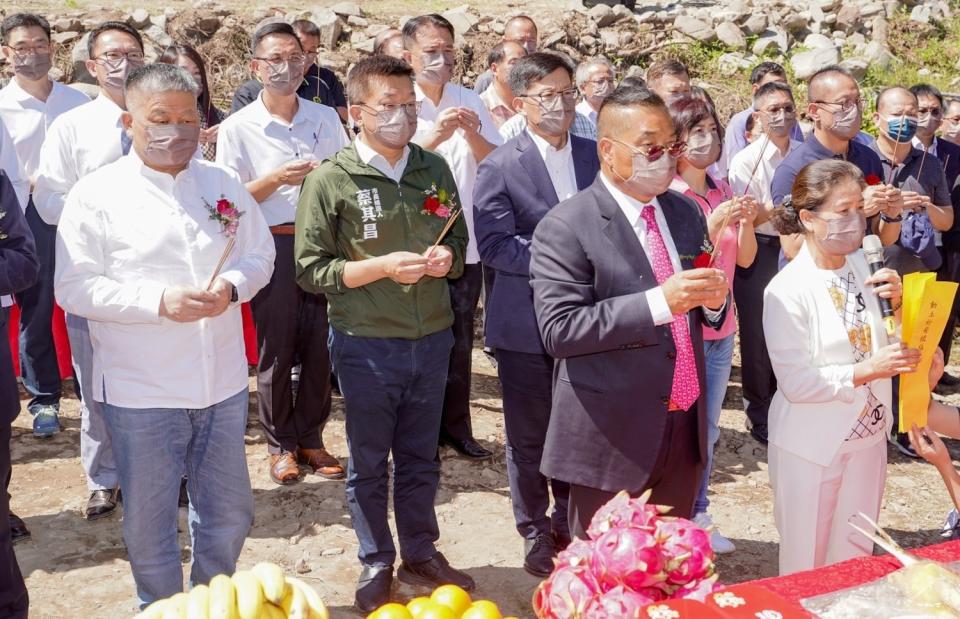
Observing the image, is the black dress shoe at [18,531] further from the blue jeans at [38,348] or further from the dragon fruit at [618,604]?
the dragon fruit at [618,604]

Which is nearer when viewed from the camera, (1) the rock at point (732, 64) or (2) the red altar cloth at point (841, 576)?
(2) the red altar cloth at point (841, 576)

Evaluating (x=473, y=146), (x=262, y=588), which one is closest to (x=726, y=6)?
(x=473, y=146)

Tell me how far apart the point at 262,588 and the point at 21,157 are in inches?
184

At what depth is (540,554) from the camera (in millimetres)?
4891

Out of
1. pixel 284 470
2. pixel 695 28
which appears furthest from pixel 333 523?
pixel 695 28

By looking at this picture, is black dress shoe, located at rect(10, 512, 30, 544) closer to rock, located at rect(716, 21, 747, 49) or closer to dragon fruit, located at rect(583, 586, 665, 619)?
dragon fruit, located at rect(583, 586, 665, 619)

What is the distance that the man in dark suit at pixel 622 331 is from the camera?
3539mm

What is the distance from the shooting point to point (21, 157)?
6164mm

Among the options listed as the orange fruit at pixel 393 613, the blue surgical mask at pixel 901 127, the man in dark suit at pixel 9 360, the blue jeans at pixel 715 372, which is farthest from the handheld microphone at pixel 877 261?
the man in dark suit at pixel 9 360

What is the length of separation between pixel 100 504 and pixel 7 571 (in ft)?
5.20

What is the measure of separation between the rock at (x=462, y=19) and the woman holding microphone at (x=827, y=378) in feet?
30.2

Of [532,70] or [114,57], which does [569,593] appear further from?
[114,57]

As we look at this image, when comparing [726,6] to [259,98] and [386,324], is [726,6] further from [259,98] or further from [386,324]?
[386,324]

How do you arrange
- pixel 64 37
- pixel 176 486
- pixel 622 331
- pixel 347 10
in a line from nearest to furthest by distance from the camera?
pixel 622 331
pixel 176 486
pixel 64 37
pixel 347 10
